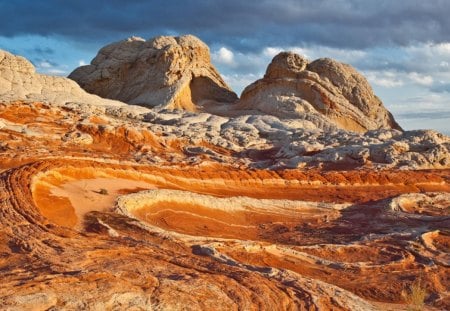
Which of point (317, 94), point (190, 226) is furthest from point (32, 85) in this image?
point (190, 226)

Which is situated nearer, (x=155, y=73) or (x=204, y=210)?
(x=204, y=210)

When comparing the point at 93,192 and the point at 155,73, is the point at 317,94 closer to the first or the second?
the point at 155,73

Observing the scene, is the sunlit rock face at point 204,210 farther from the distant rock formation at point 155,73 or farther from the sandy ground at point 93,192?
the distant rock formation at point 155,73

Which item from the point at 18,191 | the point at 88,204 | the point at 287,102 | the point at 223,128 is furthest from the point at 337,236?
the point at 287,102

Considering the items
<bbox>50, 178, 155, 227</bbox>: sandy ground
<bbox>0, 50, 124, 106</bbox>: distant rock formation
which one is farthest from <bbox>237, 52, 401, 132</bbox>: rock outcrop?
<bbox>50, 178, 155, 227</bbox>: sandy ground

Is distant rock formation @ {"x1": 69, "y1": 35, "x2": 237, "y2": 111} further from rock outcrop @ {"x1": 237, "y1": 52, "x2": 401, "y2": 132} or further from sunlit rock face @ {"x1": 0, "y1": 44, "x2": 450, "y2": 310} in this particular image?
sunlit rock face @ {"x1": 0, "y1": 44, "x2": 450, "y2": 310}

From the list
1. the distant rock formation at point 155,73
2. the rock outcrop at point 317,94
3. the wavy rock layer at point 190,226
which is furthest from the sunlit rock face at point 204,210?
the distant rock formation at point 155,73

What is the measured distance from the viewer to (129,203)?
1468 centimetres

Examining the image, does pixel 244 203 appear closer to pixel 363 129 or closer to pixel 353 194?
pixel 353 194

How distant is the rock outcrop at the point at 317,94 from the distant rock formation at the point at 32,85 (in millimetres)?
11483

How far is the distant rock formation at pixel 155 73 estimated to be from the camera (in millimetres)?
41406

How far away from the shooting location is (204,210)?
653 inches

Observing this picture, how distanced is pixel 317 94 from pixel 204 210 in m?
24.5

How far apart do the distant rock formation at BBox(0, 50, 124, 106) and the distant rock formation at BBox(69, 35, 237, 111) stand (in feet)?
24.2
